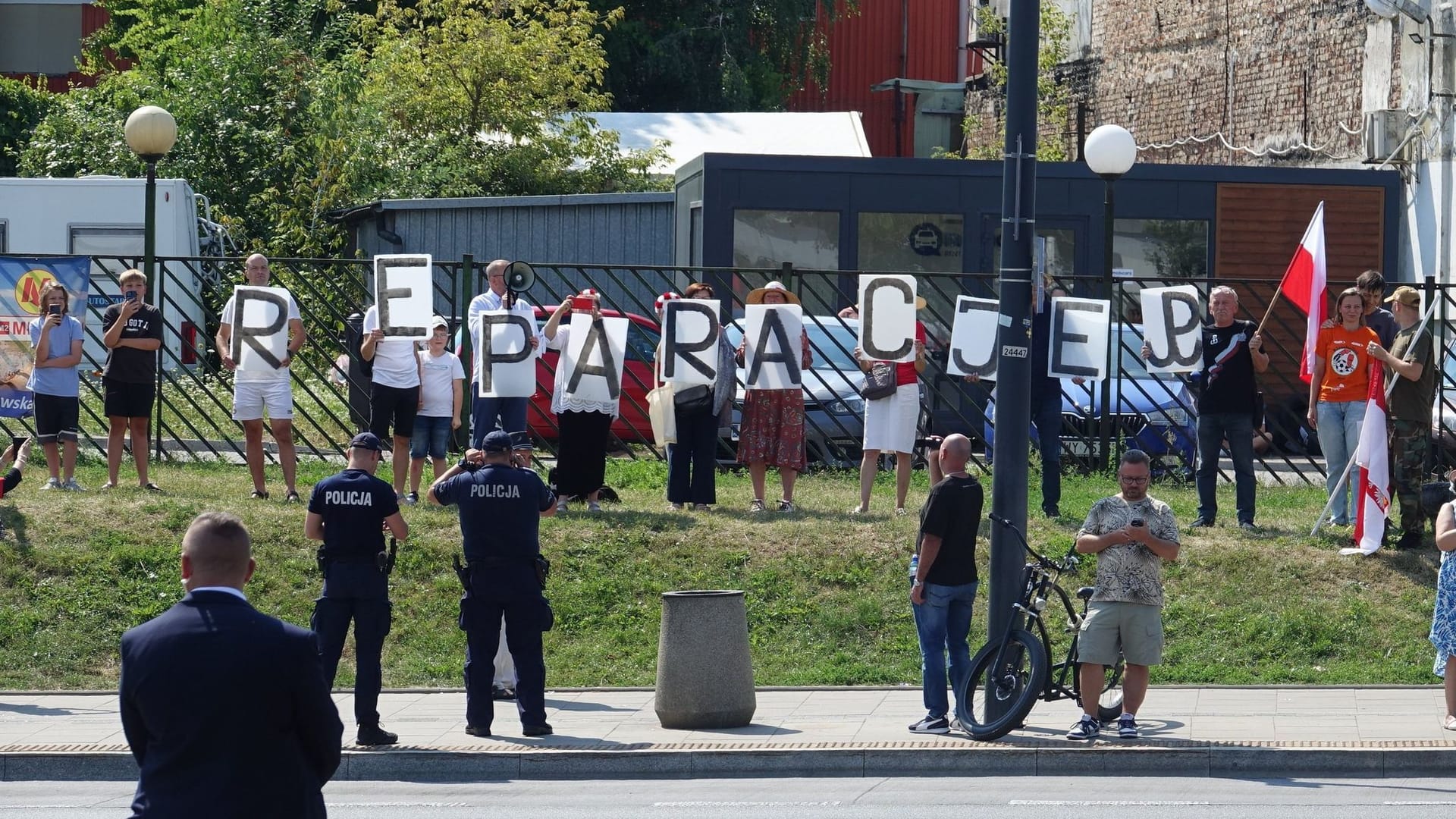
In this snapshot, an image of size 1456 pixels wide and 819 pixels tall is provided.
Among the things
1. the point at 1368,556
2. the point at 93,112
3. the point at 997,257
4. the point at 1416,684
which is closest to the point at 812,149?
the point at 997,257

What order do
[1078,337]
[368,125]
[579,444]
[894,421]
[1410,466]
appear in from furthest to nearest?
[368,125] < [1078,337] < [894,421] < [579,444] < [1410,466]

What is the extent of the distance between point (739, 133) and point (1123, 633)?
20.9 metres

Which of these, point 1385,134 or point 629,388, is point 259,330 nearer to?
point 629,388

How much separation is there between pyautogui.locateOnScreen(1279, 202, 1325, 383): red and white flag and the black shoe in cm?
775

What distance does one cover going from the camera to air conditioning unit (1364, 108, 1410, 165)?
80.1ft

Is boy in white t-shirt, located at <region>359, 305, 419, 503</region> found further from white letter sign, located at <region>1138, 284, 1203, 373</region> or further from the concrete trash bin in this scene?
white letter sign, located at <region>1138, 284, 1203, 373</region>

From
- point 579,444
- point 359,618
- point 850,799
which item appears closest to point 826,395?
point 579,444

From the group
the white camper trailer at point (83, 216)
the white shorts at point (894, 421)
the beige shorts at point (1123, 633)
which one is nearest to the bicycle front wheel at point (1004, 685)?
the beige shorts at point (1123, 633)

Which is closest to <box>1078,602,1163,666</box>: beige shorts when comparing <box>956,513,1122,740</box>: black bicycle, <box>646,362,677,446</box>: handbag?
<box>956,513,1122,740</box>: black bicycle

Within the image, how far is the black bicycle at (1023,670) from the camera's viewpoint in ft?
32.4

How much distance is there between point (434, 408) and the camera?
563 inches

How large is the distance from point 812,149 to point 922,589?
59.3ft

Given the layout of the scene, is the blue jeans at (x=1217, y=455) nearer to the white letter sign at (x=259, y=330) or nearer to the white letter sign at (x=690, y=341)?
the white letter sign at (x=690, y=341)

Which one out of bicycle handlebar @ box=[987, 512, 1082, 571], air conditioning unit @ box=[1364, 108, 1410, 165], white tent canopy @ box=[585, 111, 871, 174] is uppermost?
white tent canopy @ box=[585, 111, 871, 174]
